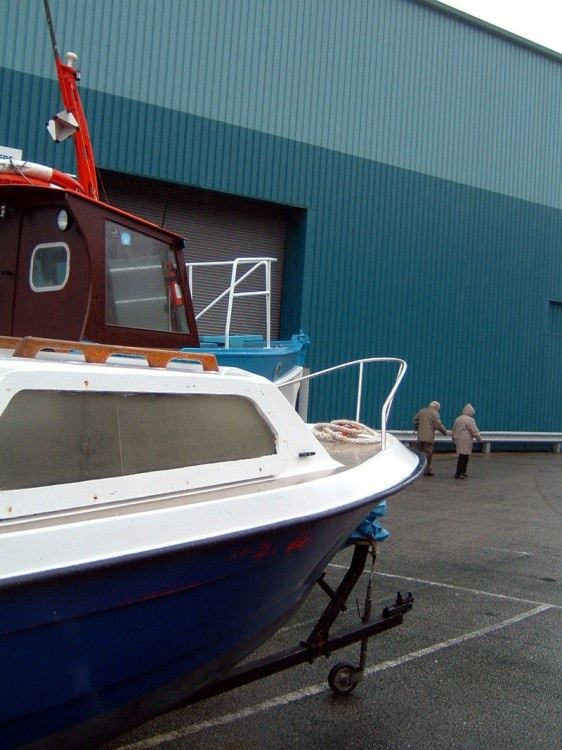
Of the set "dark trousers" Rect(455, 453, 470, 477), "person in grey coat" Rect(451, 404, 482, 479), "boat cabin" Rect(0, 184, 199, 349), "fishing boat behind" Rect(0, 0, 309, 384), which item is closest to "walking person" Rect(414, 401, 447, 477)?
"person in grey coat" Rect(451, 404, 482, 479)

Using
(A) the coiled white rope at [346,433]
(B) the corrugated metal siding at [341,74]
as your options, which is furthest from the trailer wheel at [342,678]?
(B) the corrugated metal siding at [341,74]

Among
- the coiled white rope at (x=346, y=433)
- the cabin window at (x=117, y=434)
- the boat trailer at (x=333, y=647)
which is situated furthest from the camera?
the coiled white rope at (x=346, y=433)

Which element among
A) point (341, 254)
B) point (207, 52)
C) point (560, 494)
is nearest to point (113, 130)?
point (207, 52)

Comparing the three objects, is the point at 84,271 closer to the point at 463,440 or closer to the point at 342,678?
the point at 342,678

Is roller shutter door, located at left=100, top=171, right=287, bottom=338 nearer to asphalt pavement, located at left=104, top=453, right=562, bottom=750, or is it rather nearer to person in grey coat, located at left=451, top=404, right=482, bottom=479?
person in grey coat, located at left=451, top=404, right=482, bottom=479

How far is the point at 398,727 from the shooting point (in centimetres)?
414

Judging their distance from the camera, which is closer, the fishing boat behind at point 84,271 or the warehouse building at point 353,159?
the fishing boat behind at point 84,271

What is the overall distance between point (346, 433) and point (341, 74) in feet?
42.9

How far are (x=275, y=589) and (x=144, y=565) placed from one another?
3.12ft

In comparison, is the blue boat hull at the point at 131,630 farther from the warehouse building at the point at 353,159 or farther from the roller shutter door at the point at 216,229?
the roller shutter door at the point at 216,229

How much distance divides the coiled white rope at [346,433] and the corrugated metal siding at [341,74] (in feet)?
33.4

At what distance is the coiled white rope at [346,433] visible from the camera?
5000 millimetres

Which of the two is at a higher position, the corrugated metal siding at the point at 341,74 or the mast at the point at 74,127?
the corrugated metal siding at the point at 341,74

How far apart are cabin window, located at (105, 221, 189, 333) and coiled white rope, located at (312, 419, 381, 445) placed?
1.12 metres
